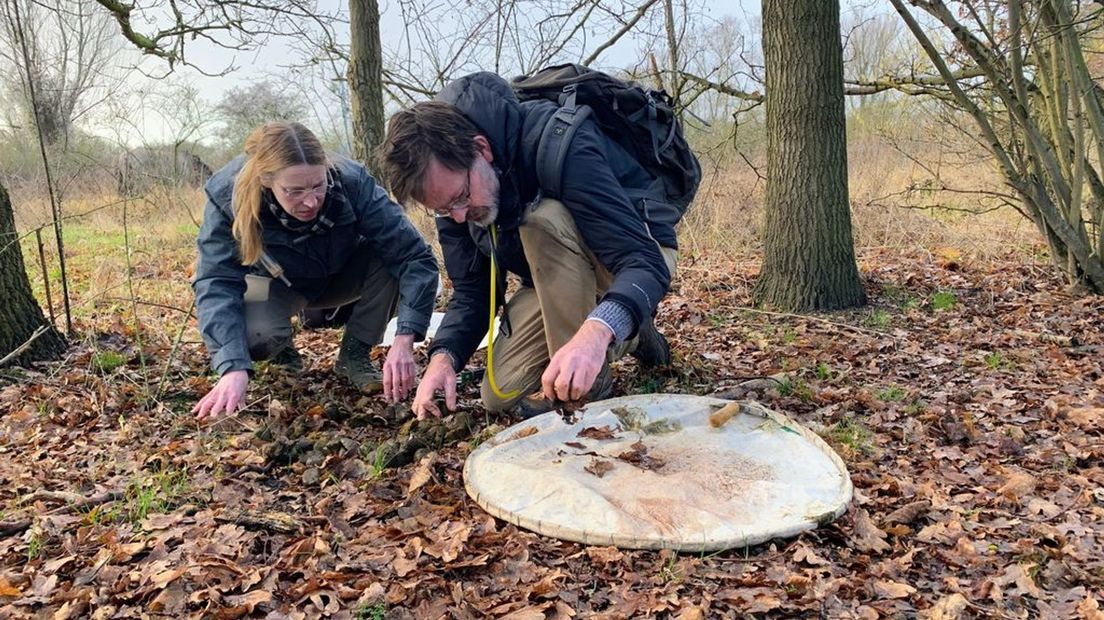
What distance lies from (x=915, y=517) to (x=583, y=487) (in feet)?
3.24

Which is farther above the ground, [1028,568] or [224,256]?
[224,256]

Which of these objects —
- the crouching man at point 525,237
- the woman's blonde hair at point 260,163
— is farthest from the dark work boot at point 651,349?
the woman's blonde hair at point 260,163

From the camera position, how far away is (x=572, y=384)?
2045 millimetres

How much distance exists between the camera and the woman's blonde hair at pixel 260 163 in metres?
2.70

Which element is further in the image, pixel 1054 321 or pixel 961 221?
pixel 961 221

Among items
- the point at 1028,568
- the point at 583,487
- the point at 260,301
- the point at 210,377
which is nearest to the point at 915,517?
the point at 1028,568

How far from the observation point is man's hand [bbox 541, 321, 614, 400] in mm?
2031

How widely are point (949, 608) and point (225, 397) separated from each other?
227 centimetres

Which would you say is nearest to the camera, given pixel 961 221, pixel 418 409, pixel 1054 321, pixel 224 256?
pixel 418 409

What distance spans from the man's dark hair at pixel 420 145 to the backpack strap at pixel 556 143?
0.85ft

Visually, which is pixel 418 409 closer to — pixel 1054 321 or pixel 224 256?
pixel 224 256

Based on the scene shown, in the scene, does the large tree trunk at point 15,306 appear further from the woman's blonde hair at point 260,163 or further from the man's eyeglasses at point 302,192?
the man's eyeglasses at point 302,192

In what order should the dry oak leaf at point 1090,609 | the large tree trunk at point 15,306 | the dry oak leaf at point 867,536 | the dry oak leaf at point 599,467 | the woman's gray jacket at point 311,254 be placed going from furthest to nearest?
the large tree trunk at point 15,306, the woman's gray jacket at point 311,254, the dry oak leaf at point 599,467, the dry oak leaf at point 867,536, the dry oak leaf at point 1090,609

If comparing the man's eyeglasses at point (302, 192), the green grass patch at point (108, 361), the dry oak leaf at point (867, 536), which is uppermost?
the man's eyeglasses at point (302, 192)
